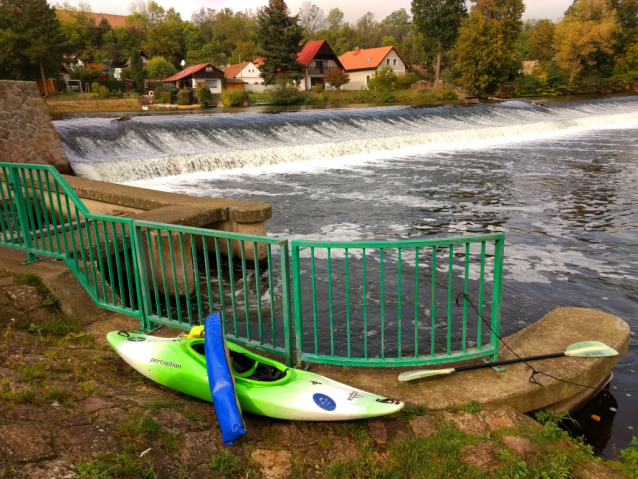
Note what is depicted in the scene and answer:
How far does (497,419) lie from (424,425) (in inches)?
20.6

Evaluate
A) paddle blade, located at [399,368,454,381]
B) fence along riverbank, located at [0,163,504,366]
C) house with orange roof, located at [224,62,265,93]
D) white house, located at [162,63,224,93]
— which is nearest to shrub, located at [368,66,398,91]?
white house, located at [162,63,224,93]

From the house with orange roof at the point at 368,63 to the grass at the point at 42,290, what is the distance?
6478 centimetres

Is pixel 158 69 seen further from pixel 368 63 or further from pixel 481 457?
pixel 481 457

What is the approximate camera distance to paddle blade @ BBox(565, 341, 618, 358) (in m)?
3.97

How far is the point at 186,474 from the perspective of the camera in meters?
2.82

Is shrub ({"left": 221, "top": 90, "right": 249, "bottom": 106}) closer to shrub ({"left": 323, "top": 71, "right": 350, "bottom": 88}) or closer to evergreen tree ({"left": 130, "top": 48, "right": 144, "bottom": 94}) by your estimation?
shrub ({"left": 323, "top": 71, "right": 350, "bottom": 88})

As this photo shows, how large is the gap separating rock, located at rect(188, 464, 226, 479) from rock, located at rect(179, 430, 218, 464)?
2.0 inches

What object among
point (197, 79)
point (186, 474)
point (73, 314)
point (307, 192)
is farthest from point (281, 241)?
point (197, 79)

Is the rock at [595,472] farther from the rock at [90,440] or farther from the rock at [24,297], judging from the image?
the rock at [24,297]

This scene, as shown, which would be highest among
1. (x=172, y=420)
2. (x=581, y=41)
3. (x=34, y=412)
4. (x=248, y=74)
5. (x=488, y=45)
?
(x=581, y=41)

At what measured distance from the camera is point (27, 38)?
1900 inches

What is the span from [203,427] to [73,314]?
2.30 metres

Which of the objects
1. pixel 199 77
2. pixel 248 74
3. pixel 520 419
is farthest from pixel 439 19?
pixel 520 419

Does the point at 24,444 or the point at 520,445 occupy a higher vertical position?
the point at 24,444
